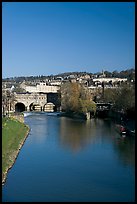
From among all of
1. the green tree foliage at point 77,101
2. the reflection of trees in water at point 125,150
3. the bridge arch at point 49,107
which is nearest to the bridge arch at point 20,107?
the bridge arch at point 49,107

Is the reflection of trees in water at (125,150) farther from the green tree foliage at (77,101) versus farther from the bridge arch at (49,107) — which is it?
the bridge arch at (49,107)

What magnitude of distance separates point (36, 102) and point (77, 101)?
34.6 feet

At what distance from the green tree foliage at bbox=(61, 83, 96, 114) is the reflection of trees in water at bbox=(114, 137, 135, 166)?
32.1ft

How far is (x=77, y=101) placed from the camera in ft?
72.9

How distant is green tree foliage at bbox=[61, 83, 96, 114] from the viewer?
2120cm

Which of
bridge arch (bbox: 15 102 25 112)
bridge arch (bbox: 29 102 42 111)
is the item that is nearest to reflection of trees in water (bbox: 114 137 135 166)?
bridge arch (bbox: 15 102 25 112)

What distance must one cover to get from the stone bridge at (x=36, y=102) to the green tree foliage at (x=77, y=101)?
5.80m

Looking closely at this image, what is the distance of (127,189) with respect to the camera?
567 centimetres

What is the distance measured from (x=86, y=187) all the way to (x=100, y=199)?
62cm

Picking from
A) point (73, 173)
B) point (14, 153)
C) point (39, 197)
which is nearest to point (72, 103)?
point (14, 153)

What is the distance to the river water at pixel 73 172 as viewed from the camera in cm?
535

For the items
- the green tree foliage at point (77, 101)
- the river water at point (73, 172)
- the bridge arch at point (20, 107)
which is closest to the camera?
the river water at point (73, 172)

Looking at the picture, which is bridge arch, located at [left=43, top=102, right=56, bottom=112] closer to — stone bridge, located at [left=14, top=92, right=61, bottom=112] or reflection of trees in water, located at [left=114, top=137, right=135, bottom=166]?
stone bridge, located at [left=14, top=92, right=61, bottom=112]

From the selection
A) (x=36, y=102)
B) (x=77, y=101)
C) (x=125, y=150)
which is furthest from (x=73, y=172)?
(x=36, y=102)
